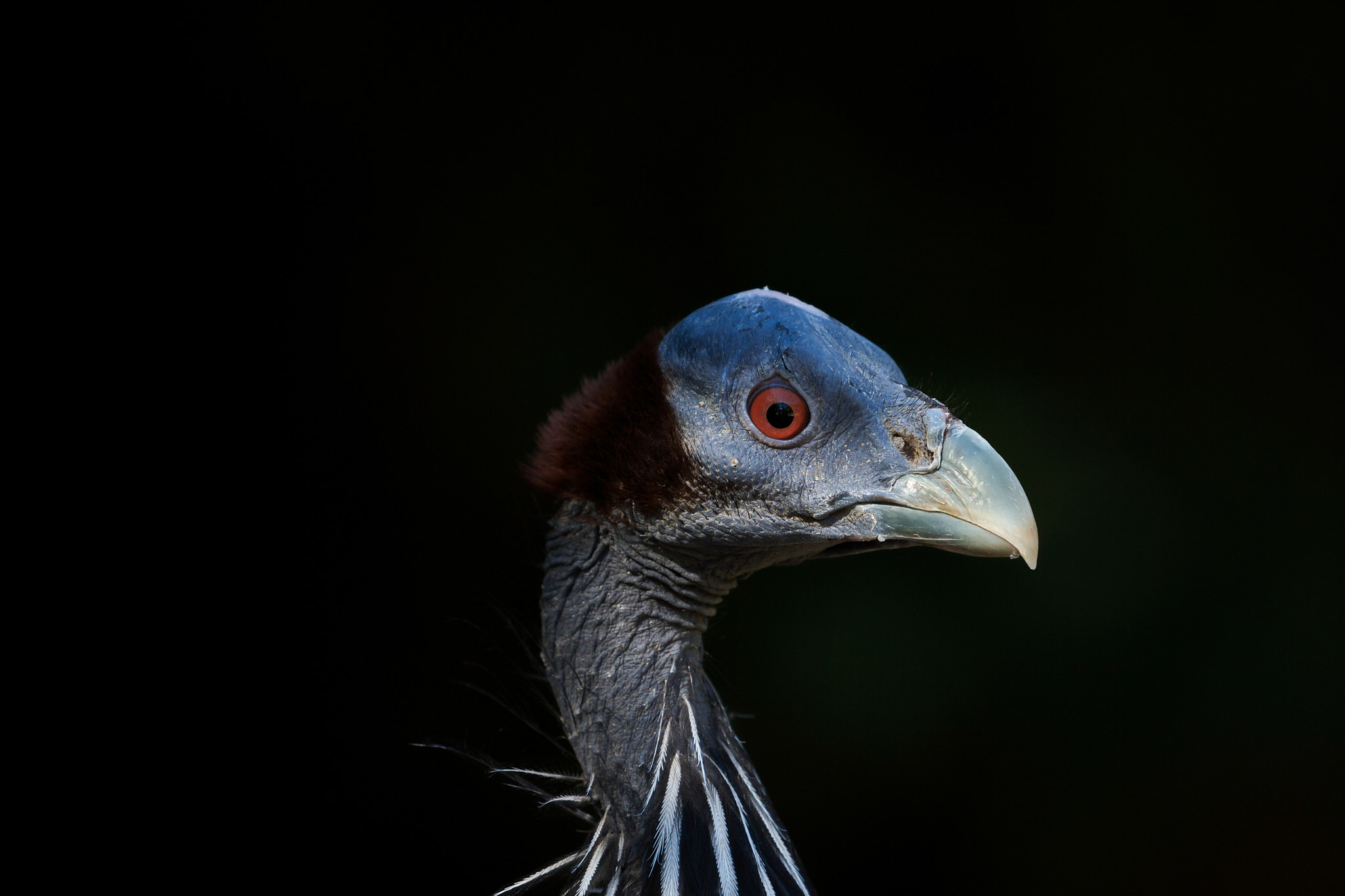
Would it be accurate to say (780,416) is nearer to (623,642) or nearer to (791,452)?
(791,452)

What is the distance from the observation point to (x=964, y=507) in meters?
1.59

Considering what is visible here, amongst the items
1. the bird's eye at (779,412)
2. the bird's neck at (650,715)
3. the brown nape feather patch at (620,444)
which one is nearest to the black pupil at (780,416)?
the bird's eye at (779,412)

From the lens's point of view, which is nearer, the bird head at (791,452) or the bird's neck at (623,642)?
the bird head at (791,452)

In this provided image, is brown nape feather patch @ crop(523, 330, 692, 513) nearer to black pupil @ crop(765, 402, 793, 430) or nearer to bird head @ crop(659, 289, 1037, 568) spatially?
bird head @ crop(659, 289, 1037, 568)

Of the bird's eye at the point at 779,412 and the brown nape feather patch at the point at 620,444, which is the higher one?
the bird's eye at the point at 779,412

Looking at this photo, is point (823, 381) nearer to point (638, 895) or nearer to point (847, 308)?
point (638, 895)

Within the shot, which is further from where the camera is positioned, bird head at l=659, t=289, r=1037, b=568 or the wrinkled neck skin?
the wrinkled neck skin

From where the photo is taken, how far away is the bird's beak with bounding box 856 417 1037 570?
5.18 feet

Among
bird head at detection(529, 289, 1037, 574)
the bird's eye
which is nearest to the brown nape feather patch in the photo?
bird head at detection(529, 289, 1037, 574)

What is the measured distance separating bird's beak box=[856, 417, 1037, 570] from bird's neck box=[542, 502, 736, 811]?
387 millimetres

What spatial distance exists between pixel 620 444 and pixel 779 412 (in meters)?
0.30

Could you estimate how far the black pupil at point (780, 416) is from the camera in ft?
5.44

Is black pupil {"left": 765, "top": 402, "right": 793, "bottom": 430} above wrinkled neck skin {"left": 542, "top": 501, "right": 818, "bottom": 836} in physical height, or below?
above

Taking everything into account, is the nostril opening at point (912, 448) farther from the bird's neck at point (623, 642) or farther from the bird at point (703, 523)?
the bird's neck at point (623, 642)
